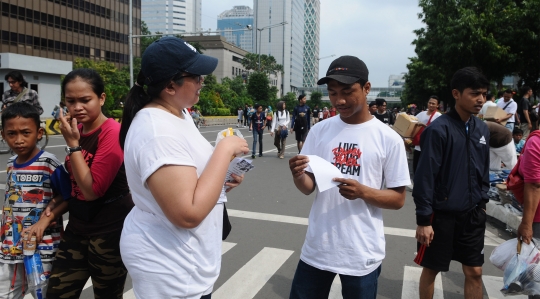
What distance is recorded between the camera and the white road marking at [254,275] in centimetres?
401

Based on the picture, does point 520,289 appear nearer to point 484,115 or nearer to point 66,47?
point 484,115

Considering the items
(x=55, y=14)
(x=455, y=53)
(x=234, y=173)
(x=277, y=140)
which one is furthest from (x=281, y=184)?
(x=55, y=14)

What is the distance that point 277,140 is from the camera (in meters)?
13.8

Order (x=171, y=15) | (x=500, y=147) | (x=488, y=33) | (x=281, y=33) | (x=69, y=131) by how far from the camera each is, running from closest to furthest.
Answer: (x=69, y=131) → (x=500, y=147) → (x=488, y=33) → (x=281, y=33) → (x=171, y=15)

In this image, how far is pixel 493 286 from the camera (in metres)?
4.25

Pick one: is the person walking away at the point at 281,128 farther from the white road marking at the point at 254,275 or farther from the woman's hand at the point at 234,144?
the woman's hand at the point at 234,144

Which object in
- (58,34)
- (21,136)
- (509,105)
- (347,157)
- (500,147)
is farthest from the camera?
(58,34)

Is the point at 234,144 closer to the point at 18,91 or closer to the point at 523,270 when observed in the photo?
the point at 523,270

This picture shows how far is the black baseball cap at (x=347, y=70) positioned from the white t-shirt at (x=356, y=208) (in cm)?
28

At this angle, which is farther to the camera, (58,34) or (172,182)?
(58,34)

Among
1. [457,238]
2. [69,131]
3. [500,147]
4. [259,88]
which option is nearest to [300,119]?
[500,147]

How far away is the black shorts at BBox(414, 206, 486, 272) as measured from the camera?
122 inches

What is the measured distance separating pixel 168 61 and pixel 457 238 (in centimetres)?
247

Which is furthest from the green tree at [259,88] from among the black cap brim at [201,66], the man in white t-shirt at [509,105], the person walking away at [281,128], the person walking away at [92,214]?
the black cap brim at [201,66]
